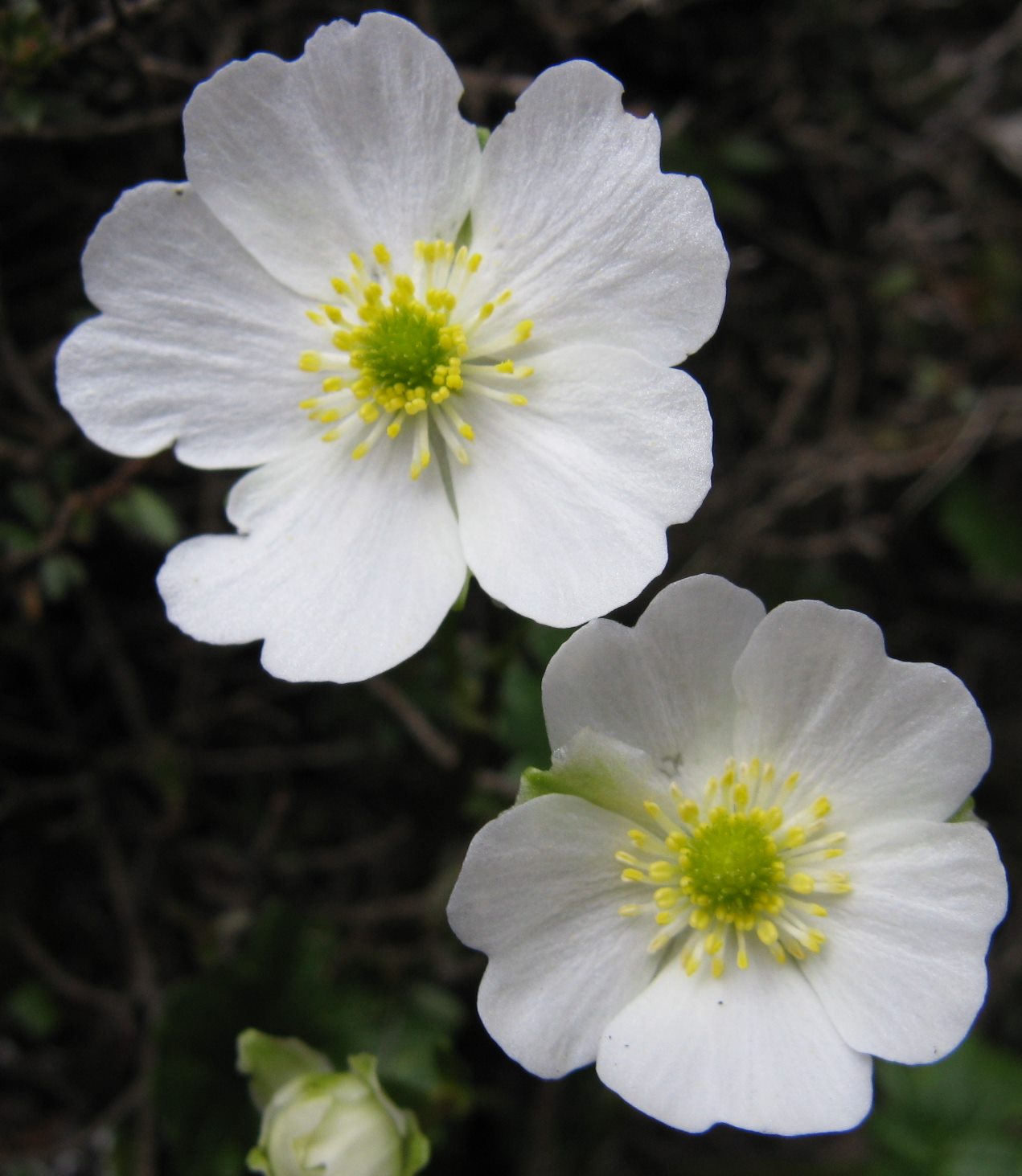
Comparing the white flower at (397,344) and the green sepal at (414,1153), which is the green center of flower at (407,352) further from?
the green sepal at (414,1153)

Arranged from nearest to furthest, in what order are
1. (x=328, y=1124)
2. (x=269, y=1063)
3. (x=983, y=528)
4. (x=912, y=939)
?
(x=912, y=939), (x=328, y=1124), (x=269, y=1063), (x=983, y=528)

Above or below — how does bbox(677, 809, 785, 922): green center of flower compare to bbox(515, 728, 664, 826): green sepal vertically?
below

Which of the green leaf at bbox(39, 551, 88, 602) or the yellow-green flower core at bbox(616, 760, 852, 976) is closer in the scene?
the yellow-green flower core at bbox(616, 760, 852, 976)

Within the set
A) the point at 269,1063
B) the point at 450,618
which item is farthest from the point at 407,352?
the point at 269,1063

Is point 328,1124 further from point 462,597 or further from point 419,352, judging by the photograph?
point 419,352

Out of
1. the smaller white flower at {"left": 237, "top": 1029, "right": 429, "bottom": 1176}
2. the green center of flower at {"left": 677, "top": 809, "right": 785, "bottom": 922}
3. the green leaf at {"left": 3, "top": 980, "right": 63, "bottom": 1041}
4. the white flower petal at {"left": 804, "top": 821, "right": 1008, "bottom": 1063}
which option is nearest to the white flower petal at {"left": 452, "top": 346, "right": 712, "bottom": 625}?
the green center of flower at {"left": 677, "top": 809, "right": 785, "bottom": 922}

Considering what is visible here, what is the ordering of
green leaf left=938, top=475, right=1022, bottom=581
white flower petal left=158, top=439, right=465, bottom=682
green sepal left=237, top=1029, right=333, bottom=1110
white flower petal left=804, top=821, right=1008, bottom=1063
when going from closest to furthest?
white flower petal left=804, top=821, right=1008, bottom=1063 < white flower petal left=158, top=439, right=465, bottom=682 < green sepal left=237, top=1029, right=333, bottom=1110 < green leaf left=938, top=475, right=1022, bottom=581

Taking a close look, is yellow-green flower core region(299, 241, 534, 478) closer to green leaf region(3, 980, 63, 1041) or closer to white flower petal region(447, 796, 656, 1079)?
white flower petal region(447, 796, 656, 1079)
